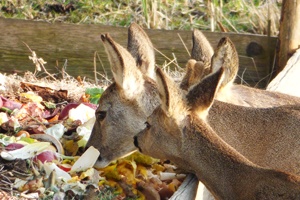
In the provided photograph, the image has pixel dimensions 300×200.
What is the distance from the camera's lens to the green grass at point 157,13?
10.1 meters

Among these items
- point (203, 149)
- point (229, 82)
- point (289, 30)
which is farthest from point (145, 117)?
point (289, 30)

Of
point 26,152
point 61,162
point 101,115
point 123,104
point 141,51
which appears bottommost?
point 61,162

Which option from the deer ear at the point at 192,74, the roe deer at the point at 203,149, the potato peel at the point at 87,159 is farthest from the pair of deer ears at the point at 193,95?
the potato peel at the point at 87,159

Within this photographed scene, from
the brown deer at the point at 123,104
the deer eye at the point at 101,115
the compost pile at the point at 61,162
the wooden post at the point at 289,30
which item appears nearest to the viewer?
the compost pile at the point at 61,162

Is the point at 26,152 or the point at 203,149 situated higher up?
the point at 203,149

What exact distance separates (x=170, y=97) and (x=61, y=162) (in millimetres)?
1384

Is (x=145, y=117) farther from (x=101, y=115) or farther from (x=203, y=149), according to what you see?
(x=203, y=149)

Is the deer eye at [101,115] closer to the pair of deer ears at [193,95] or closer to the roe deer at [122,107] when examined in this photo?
the roe deer at [122,107]

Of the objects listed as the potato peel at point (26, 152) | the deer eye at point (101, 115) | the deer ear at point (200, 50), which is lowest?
the potato peel at point (26, 152)

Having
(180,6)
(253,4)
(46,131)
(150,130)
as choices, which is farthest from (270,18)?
(150,130)

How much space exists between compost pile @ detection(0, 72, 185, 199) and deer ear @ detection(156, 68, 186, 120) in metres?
0.79

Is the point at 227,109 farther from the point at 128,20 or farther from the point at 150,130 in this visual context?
the point at 128,20

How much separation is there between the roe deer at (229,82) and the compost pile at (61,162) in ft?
2.16

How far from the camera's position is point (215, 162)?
15.2 ft
